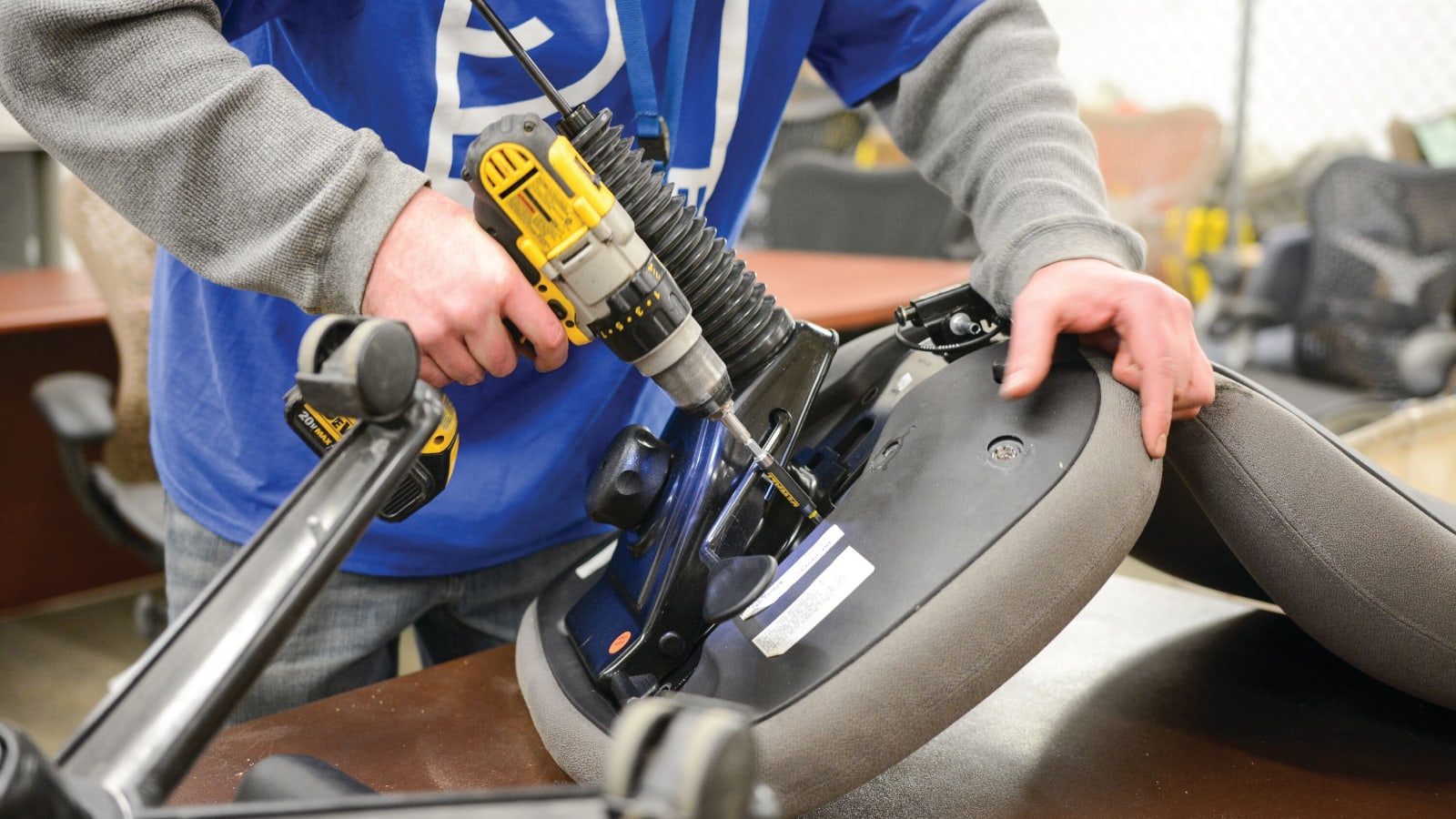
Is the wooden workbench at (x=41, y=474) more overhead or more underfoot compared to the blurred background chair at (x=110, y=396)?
more underfoot

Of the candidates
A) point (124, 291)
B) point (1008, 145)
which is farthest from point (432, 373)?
point (124, 291)

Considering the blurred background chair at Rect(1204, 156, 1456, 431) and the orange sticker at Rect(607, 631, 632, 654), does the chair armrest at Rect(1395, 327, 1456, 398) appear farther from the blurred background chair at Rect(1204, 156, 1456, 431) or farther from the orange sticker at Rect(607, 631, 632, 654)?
the orange sticker at Rect(607, 631, 632, 654)

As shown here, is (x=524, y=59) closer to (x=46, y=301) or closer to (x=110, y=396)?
(x=110, y=396)

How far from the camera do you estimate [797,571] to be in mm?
576

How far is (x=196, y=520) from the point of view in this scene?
84cm

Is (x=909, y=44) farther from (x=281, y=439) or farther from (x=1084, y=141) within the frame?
(x=281, y=439)

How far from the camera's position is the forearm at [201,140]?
559 mm

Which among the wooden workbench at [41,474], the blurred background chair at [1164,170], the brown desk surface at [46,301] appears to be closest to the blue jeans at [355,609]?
the brown desk surface at [46,301]

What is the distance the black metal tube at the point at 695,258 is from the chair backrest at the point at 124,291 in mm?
1194

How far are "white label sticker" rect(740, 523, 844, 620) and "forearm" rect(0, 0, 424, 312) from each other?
0.28 m

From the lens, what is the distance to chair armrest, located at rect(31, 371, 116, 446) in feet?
5.33

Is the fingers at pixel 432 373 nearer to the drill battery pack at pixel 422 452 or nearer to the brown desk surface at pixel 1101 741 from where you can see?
the drill battery pack at pixel 422 452

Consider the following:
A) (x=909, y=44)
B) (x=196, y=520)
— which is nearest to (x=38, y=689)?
(x=196, y=520)

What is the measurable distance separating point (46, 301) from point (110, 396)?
54cm
